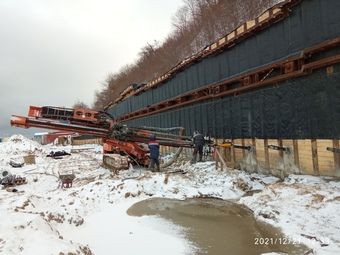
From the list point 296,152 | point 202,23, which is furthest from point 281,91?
point 202,23

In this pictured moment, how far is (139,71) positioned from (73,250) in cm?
4920

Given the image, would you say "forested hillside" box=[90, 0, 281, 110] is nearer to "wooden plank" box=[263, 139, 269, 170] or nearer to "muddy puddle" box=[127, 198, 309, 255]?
"wooden plank" box=[263, 139, 269, 170]

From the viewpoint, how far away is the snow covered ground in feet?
12.8

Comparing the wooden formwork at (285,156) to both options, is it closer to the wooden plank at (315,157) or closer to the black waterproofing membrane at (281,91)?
the wooden plank at (315,157)

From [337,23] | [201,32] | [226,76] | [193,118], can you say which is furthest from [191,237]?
[201,32]

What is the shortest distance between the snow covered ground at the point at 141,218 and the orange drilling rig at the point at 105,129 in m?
4.53

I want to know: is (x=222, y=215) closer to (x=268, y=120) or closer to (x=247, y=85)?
(x=268, y=120)

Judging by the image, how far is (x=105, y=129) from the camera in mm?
13773

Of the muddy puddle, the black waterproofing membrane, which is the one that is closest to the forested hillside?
the black waterproofing membrane

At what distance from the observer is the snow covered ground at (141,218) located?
390 centimetres
